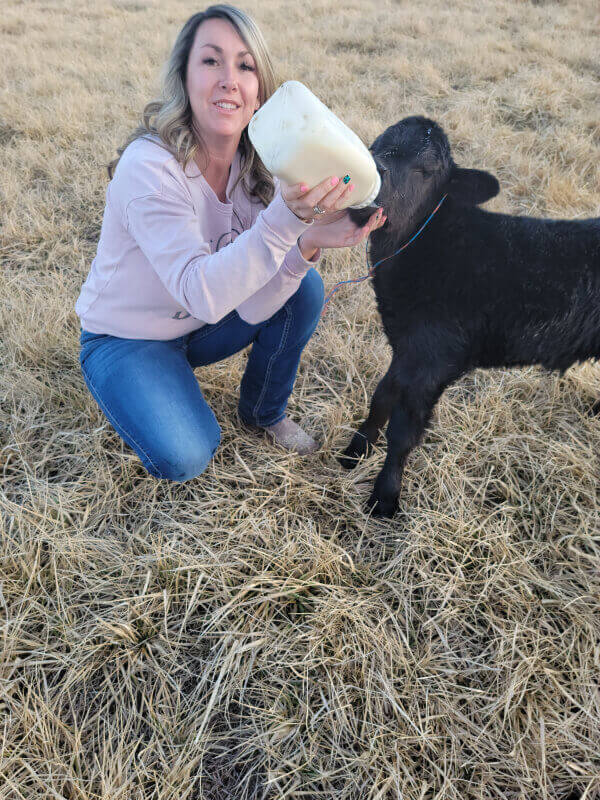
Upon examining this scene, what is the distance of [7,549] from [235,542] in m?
0.87

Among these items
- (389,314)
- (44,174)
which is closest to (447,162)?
(389,314)

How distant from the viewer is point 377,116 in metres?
5.80

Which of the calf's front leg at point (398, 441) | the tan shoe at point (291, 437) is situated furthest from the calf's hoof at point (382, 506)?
the tan shoe at point (291, 437)

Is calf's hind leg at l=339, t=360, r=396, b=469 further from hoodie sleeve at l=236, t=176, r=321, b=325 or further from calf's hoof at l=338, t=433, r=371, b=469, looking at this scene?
hoodie sleeve at l=236, t=176, r=321, b=325

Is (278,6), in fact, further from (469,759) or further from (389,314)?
(469,759)

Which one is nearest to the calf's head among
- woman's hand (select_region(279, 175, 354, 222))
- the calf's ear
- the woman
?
the calf's ear

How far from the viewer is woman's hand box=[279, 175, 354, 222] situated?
1441 millimetres

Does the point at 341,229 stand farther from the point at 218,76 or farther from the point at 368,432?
the point at 368,432

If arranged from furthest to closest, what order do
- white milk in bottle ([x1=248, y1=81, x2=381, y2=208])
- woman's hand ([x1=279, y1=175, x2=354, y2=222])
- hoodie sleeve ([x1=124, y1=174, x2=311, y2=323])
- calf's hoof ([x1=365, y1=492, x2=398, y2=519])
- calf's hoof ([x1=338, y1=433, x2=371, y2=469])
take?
calf's hoof ([x1=338, y1=433, x2=371, y2=469]), calf's hoof ([x1=365, y1=492, x2=398, y2=519]), hoodie sleeve ([x1=124, y1=174, x2=311, y2=323]), woman's hand ([x1=279, y1=175, x2=354, y2=222]), white milk in bottle ([x1=248, y1=81, x2=381, y2=208])

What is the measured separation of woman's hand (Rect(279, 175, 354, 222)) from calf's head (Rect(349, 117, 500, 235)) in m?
0.37

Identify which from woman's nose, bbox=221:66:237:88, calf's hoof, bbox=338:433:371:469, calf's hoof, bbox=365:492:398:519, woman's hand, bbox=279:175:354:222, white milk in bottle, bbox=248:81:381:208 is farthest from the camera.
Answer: calf's hoof, bbox=338:433:371:469

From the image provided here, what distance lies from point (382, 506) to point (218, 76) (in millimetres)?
1866

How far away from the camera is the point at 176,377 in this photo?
7.04 feet

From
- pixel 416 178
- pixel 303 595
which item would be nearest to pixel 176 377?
pixel 303 595
